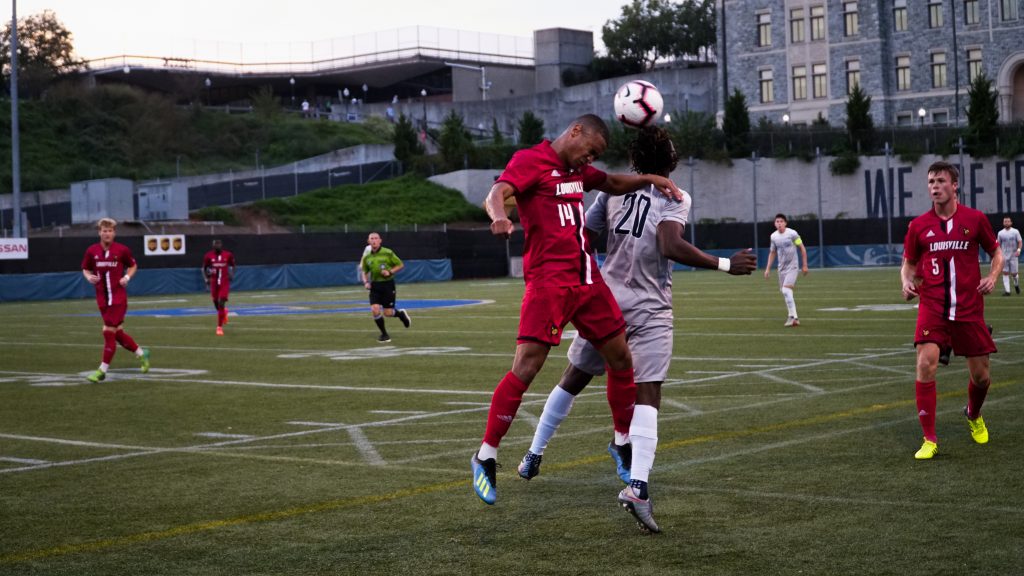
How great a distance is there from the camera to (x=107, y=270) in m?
17.0

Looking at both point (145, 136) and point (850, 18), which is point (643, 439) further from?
point (145, 136)

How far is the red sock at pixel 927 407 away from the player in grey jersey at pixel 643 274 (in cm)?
237

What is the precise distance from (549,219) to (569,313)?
0.55m

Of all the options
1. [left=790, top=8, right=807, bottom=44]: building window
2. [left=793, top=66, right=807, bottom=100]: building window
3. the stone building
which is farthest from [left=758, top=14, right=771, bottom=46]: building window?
[left=793, top=66, right=807, bottom=100]: building window

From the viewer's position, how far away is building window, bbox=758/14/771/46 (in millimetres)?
80625

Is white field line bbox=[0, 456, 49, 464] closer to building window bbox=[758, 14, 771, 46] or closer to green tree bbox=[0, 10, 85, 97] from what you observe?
building window bbox=[758, 14, 771, 46]

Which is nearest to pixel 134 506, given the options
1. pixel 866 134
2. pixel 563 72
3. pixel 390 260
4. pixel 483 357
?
pixel 483 357

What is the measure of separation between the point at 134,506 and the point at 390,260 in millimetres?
16094

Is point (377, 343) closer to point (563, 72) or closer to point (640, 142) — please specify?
point (640, 142)

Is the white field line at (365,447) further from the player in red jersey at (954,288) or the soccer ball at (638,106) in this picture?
the player in red jersey at (954,288)

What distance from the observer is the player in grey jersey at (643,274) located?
7.48 m

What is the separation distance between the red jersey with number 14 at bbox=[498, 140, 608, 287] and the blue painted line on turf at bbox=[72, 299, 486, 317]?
24.5 metres

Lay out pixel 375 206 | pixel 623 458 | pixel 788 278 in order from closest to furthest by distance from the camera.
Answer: pixel 623 458 < pixel 788 278 < pixel 375 206

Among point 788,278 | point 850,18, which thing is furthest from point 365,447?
point 850,18
